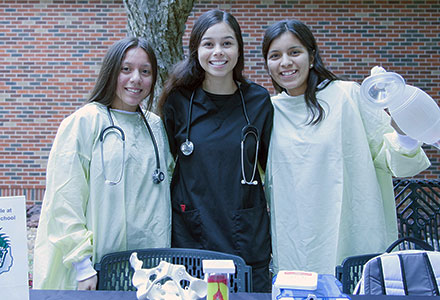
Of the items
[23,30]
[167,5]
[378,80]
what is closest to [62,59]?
[23,30]

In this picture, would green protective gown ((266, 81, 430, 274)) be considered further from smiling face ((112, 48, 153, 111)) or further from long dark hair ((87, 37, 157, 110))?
long dark hair ((87, 37, 157, 110))

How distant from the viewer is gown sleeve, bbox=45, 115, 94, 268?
68.1 inches

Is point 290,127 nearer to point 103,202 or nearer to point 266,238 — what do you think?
point 266,238

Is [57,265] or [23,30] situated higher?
[23,30]

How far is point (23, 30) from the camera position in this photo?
19.2 feet

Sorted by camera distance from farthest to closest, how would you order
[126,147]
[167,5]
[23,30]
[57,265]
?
[23,30]
[167,5]
[126,147]
[57,265]

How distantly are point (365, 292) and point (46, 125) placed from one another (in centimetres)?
525

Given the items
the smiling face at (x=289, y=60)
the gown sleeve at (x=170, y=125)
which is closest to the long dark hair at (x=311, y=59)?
the smiling face at (x=289, y=60)

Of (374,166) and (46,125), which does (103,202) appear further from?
(46,125)

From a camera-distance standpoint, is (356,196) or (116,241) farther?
(356,196)

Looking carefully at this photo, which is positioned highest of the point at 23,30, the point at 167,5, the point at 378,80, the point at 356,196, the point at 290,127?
the point at 23,30

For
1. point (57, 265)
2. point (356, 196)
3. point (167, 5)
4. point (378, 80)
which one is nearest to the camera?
point (378, 80)

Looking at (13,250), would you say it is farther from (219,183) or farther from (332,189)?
(332,189)

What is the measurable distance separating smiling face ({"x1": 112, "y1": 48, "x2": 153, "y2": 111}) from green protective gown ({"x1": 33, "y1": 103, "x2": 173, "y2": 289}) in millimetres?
94
